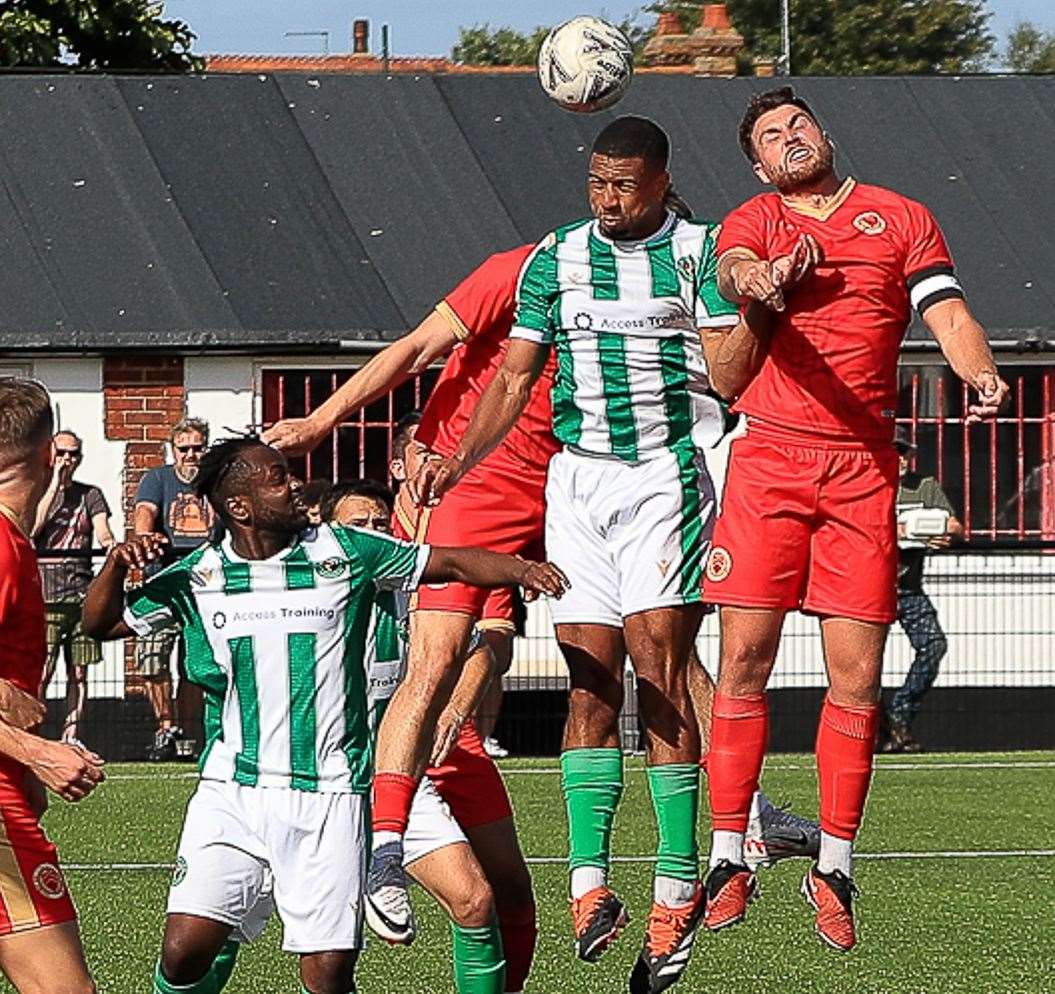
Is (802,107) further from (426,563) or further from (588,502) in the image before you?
(426,563)

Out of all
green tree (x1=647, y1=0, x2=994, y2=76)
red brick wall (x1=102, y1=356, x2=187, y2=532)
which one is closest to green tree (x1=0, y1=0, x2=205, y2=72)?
red brick wall (x1=102, y1=356, x2=187, y2=532)

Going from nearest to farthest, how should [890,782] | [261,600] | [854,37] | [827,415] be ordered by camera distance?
1. [261,600]
2. [827,415]
3. [890,782]
4. [854,37]

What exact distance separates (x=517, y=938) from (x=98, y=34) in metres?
24.8

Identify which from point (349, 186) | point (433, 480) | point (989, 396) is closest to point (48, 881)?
point (433, 480)

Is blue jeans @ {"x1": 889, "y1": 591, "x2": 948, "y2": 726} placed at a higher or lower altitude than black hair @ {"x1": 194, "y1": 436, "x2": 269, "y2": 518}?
lower

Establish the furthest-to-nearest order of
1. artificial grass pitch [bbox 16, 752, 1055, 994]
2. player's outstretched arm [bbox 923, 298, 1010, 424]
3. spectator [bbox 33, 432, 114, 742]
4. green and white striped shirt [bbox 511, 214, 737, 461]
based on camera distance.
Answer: spectator [bbox 33, 432, 114, 742]
artificial grass pitch [bbox 16, 752, 1055, 994]
green and white striped shirt [bbox 511, 214, 737, 461]
player's outstretched arm [bbox 923, 298, 1010, 424]

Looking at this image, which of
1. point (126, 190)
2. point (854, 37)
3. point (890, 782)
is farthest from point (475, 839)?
point (854, 37)

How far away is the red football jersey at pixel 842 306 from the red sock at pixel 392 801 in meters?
1.69

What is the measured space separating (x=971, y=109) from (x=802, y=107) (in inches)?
633

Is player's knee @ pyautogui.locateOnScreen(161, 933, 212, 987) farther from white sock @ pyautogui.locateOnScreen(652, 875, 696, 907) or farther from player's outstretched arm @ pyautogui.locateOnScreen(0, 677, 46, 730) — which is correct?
white sock @ pyautogui.locateOnScreen(652, 875, 696, 907)

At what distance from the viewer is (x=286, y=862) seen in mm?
7273

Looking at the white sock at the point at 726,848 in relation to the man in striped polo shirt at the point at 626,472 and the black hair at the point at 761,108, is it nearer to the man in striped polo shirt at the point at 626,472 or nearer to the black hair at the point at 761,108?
the man in striped polo shirt at the point at 626,472

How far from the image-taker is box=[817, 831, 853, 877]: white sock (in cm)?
843

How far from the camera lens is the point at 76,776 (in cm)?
642
